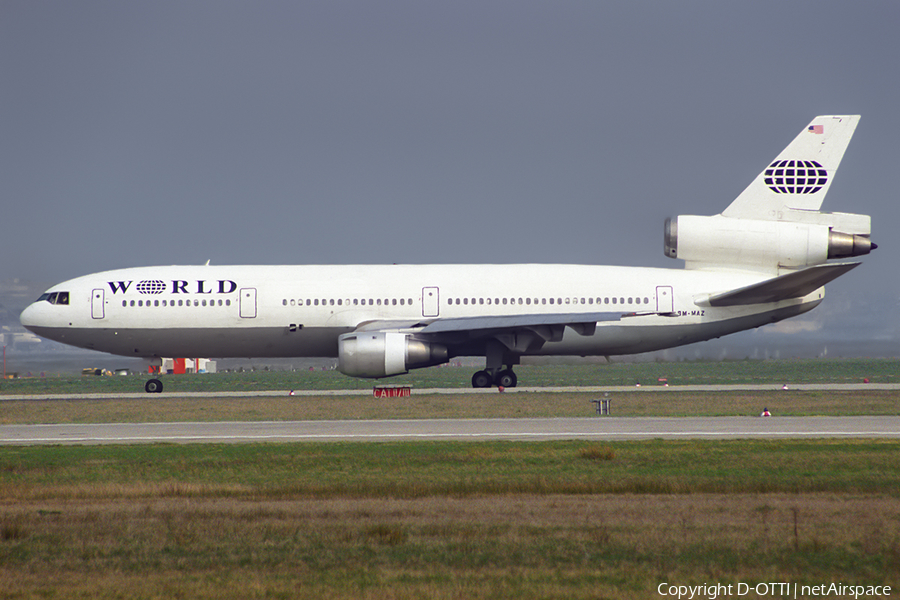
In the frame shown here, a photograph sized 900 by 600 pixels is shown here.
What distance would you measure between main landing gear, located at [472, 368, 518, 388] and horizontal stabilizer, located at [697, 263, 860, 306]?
773cm

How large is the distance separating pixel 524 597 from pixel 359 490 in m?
5.22

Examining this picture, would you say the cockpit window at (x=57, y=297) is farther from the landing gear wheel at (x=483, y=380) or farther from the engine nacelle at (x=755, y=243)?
the engine nacelle at (x=755, y=243)

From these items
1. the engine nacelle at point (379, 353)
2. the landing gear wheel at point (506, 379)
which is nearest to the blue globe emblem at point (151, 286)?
the engine nacelle at point (379, 353)

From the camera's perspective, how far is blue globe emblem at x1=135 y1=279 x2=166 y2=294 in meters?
33.2

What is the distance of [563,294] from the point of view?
3212 centimetres

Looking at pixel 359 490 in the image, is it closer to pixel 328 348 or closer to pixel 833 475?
pixel 833 475

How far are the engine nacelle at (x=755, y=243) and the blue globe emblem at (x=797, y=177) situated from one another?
138 centimetres

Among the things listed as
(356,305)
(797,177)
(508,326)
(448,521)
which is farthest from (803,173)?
(448,521)

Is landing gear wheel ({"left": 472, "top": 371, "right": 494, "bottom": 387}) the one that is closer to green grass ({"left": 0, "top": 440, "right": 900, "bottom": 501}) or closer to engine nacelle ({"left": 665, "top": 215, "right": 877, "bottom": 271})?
engine nacelle ({"left": 665, "top": 215, "right": 877, "bottom": 271})

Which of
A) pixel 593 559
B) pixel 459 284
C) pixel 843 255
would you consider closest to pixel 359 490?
pixel 593 559

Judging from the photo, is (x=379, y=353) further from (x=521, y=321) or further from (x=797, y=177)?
(x=797, y=177)

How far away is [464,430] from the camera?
19109 millimetres

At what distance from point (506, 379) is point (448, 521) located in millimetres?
23728

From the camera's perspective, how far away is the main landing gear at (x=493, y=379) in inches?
1305
